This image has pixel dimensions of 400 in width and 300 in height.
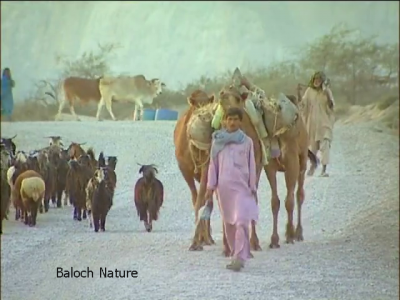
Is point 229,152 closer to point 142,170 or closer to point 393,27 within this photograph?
point 142,170

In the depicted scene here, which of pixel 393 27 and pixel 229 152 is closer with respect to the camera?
pixel 229 152

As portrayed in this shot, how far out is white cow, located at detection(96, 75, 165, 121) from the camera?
9.04ft

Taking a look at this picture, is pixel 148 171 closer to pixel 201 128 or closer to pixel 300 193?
pixel 201 128

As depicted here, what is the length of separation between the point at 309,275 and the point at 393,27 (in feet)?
3.00

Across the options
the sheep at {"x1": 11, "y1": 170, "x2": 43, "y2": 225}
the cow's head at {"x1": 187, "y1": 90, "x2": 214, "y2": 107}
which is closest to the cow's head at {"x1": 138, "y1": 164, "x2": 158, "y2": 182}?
the cow's head at {"x1": 187, "y1": 90, "x2": 214, "y2": 107}

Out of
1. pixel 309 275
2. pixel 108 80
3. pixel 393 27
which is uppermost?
pixel 393 27

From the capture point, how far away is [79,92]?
276 cm

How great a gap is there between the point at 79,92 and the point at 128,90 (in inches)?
6.3

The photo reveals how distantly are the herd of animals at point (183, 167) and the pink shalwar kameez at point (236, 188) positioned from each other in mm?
43

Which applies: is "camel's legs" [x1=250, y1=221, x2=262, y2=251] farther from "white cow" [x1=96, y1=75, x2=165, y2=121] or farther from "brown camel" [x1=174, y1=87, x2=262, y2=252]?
→ "white cow" [x1=96, y1=75, x2=165, y2=121]

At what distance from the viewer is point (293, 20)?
2896mm

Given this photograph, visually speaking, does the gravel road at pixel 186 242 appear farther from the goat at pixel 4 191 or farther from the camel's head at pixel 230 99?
the camel's head at pixel 230 99

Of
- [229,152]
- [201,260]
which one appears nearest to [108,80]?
[229,152]

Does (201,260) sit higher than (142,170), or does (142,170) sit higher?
(142,170)
